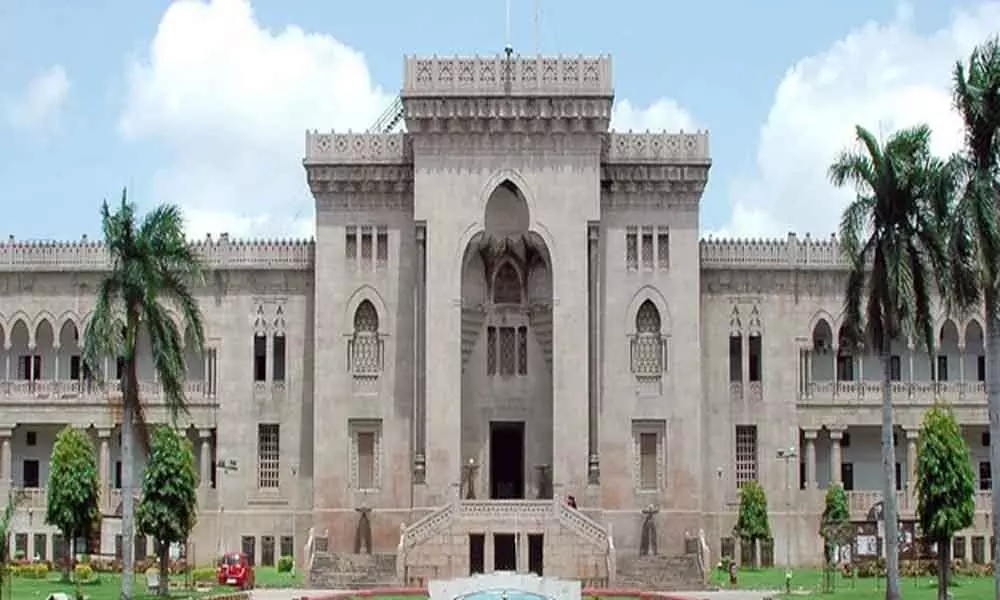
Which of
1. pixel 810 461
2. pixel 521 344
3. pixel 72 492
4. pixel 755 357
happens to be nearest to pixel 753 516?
pixel 810 461

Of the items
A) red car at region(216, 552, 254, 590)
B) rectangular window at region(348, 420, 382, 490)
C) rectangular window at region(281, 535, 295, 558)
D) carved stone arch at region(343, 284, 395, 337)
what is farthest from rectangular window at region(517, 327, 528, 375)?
red car at region(216, 552, 254, 590)

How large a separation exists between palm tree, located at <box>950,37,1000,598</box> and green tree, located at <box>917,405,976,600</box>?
467 inches

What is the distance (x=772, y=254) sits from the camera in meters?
71.6

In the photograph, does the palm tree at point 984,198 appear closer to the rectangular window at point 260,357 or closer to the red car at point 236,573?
the red car at point 236,573

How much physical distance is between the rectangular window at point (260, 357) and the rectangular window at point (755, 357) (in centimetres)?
2001

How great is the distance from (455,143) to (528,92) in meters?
3.47

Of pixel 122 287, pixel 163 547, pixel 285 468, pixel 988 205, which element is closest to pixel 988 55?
pixel 988 205

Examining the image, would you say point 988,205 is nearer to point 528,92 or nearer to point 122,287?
point 122,287

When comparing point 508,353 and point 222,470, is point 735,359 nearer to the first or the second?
point 508,353

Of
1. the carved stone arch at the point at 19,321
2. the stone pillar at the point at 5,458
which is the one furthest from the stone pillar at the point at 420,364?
the stone pillar at the point at 5,458

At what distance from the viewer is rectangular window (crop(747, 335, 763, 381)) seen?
71.1 metres

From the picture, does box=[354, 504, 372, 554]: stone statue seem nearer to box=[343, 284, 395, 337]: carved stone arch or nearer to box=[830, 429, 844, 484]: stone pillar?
box=[343, 284, 395, 337]: carved stone arch

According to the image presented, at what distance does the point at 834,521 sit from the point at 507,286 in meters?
16.6

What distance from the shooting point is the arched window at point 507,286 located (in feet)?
230
